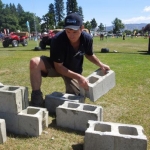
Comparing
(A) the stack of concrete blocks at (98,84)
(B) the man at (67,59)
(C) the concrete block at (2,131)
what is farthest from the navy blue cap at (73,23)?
(C) the concrete block at (2,131)

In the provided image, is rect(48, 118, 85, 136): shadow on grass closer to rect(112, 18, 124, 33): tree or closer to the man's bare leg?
the man's bare leg

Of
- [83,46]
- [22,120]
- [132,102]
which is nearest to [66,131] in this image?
[22,120]

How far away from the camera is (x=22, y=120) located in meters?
2.89

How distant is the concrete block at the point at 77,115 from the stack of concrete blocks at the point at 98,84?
0.30 m

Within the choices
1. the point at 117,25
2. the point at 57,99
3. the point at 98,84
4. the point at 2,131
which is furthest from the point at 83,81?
the point at 117,25

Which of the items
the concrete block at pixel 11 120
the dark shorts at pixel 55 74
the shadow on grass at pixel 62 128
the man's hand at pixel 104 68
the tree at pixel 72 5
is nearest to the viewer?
the concrete block at pixel 11 120

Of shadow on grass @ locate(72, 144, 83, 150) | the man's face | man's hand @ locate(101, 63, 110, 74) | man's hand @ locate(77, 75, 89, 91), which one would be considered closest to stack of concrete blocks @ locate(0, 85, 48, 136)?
shadow on grass @ locate(72, 144, 83, 150)

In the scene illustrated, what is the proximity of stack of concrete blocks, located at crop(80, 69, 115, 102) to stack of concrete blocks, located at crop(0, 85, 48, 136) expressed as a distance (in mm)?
771

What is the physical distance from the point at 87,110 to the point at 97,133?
0.80 metres

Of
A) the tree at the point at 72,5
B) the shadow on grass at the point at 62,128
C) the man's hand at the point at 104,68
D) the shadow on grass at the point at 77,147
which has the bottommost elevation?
the shadow on grass at the point at 77,147

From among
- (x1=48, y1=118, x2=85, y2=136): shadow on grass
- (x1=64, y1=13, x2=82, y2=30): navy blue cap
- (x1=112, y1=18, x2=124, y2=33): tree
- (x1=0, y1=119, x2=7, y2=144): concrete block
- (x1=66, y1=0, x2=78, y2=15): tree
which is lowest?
(x1=48, y1=118, x2=85, y2=136): shadow on grass

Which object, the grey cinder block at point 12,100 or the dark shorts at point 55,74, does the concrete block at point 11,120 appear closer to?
the grey cinder block at point 12,100

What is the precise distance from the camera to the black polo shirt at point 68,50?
11.1 feet

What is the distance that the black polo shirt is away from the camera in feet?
11.1
